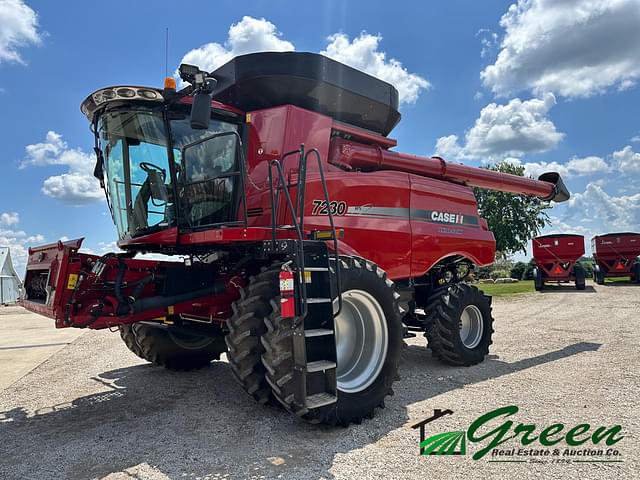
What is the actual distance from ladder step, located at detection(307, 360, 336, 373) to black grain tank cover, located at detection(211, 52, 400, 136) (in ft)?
9.65

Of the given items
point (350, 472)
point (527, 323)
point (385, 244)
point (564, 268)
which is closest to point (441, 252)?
point (385, 244)

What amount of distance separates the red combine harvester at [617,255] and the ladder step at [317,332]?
22.1 metres

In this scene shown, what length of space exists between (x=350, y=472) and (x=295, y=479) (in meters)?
0.37

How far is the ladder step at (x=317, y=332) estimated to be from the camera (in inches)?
144

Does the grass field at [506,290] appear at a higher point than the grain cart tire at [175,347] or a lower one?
lower

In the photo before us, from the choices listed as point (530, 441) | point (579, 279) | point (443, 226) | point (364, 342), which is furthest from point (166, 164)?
point (579, 279)

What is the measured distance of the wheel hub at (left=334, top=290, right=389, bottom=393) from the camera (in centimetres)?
433

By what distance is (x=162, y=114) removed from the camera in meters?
4.50

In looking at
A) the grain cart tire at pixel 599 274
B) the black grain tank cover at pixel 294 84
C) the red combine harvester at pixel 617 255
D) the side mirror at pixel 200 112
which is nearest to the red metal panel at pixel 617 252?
the red combine harvester at pixel 617 255

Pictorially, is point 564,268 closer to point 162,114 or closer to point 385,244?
point 385,244

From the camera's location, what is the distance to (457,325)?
6.07 meters

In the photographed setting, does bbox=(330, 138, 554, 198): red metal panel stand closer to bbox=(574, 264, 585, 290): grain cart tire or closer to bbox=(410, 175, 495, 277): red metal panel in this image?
bbox=(410, 175, 495, 277): red metal panel

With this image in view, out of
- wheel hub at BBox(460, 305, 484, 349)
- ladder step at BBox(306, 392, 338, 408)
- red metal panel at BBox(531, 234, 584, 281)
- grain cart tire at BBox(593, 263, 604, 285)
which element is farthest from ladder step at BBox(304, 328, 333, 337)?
grain cart tire at BBox(593, 263, 604, 285)

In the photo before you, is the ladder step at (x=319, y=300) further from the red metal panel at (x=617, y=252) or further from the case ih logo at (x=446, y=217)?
the red metal panel at (x=617, y=252)
